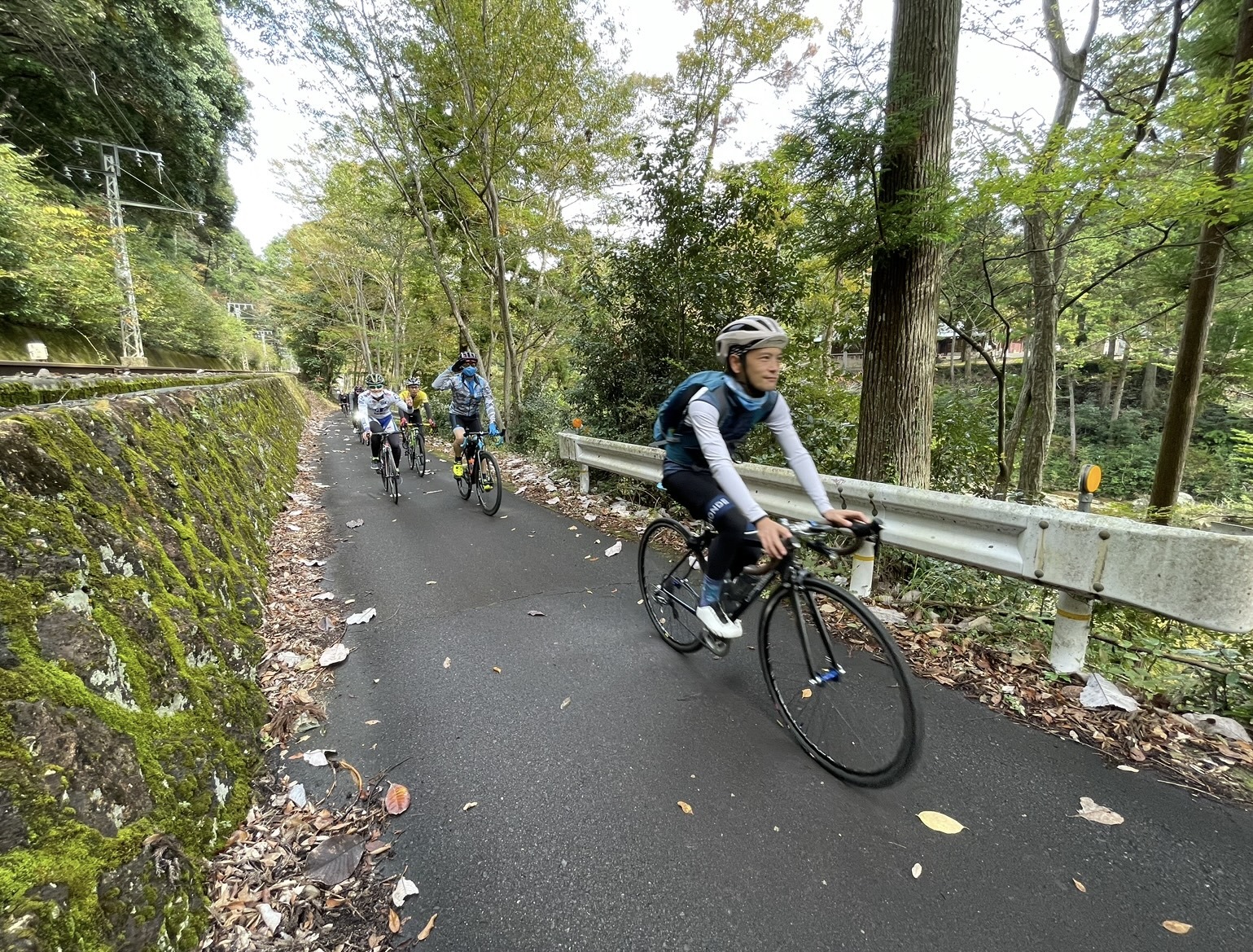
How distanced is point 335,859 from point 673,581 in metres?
2.24

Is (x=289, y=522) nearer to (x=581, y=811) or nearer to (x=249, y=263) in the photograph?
(x=581, y=811)

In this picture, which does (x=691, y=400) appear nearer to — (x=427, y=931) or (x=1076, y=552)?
(x=1076, y=552)

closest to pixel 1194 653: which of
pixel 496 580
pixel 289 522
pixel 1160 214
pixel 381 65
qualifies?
pixel 1160 214

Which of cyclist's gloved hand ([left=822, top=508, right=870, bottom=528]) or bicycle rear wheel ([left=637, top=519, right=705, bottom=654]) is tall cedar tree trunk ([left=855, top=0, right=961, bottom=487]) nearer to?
bicycle rear wheel ([left=637, top=519, right=705, bottom=654])

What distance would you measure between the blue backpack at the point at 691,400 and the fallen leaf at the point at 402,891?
92.8 inches

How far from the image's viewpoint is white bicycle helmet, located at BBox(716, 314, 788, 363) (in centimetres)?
254

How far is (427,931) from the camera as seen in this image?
167 cm

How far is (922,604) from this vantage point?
365 cm

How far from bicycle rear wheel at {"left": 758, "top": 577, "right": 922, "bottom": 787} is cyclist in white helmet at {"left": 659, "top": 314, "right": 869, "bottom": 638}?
309mm

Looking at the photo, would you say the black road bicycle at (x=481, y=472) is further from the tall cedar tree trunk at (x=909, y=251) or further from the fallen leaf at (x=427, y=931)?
the fallen leaf at (x=427, y=931)

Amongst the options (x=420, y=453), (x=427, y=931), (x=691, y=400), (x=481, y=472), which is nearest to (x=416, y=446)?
(x=420, y=453)

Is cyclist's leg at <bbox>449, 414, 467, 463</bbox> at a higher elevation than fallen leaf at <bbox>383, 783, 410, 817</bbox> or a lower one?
higher

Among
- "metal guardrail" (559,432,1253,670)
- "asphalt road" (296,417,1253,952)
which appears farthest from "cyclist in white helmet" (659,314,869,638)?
"metal guardrail" (559,432,1253,670)

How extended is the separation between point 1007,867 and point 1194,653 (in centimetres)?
220
